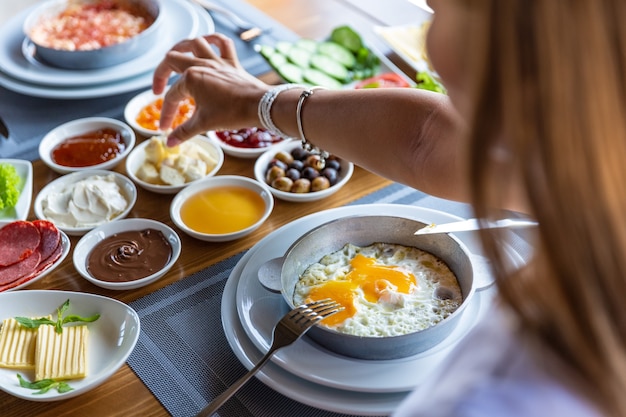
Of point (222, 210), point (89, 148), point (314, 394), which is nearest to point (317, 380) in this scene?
point (314, 394)

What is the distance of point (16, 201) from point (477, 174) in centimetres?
119

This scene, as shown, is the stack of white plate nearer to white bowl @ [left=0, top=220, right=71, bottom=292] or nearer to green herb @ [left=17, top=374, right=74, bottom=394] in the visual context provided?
white bowl @ [left=0, top=220, right=71, bottom=292]

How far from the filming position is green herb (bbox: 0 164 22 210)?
1503mm

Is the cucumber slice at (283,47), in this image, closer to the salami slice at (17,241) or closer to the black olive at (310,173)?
the black olive at (310,173)

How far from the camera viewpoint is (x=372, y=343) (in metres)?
1.06

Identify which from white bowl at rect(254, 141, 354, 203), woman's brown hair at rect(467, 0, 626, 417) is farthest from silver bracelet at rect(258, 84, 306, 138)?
woman's brown hair at rect(467, 0, 626, 417)

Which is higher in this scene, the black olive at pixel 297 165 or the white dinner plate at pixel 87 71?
the black olive at pixel 297 165

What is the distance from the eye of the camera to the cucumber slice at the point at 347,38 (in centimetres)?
202

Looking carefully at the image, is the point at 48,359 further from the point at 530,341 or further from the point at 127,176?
the point at 530,341

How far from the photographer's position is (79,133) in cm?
176

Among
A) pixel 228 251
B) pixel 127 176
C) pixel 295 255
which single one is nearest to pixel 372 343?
pixel 295 255

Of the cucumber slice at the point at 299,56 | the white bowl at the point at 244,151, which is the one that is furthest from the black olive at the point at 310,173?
the cucumber slice at the point at 299,56

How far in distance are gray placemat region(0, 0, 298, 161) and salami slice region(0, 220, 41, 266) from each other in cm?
34

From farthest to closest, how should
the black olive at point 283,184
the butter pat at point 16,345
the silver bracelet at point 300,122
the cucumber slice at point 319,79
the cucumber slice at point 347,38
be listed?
the cucumber slice at point 347,38 < the cucumber slice at point 319,79 < the black olive at point 283,184 < the silver bracelet at point 300,122 < the butter pat at point 16,345
